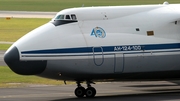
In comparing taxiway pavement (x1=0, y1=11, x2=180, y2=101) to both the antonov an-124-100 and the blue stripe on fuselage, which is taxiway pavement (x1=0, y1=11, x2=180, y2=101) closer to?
the antonov an-124-100

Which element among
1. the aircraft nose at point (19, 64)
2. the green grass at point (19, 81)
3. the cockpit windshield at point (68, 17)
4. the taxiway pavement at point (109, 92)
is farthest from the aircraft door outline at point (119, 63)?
the green grass at point (19, 81)

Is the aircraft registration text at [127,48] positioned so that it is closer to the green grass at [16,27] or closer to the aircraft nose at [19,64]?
the aircraft nose at [19,64]

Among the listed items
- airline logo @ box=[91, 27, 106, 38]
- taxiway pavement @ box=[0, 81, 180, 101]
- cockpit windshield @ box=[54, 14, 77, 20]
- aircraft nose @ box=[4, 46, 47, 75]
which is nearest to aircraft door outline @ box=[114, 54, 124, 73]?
airline logo @ box=[91, 27, 106, 38]

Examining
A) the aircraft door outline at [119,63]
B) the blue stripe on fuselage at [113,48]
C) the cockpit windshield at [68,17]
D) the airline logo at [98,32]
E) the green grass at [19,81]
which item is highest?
the cockpit windshield at [68,17]

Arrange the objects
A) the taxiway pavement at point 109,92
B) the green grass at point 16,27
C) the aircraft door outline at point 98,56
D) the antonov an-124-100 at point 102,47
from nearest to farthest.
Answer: the antonov an-124-100 at point 102,47 → the aircraft door outline at point 98,56 → the taxiway pavement at point 109,92 → the green grass at point 16,27

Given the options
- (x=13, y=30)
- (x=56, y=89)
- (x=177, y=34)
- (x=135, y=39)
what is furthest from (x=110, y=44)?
(x=13, y=30)

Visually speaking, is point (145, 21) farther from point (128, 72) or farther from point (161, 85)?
point (161, 85)

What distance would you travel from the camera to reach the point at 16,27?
86.4 meters

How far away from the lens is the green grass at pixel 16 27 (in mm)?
73481

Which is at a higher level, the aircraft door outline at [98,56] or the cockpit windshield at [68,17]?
the cockpit windshield at [68,17]

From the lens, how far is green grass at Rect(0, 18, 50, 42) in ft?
241

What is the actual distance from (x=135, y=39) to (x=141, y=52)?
70 centimetres

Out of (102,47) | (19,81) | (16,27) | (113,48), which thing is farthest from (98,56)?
(16,27)

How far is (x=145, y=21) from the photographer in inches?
1188
